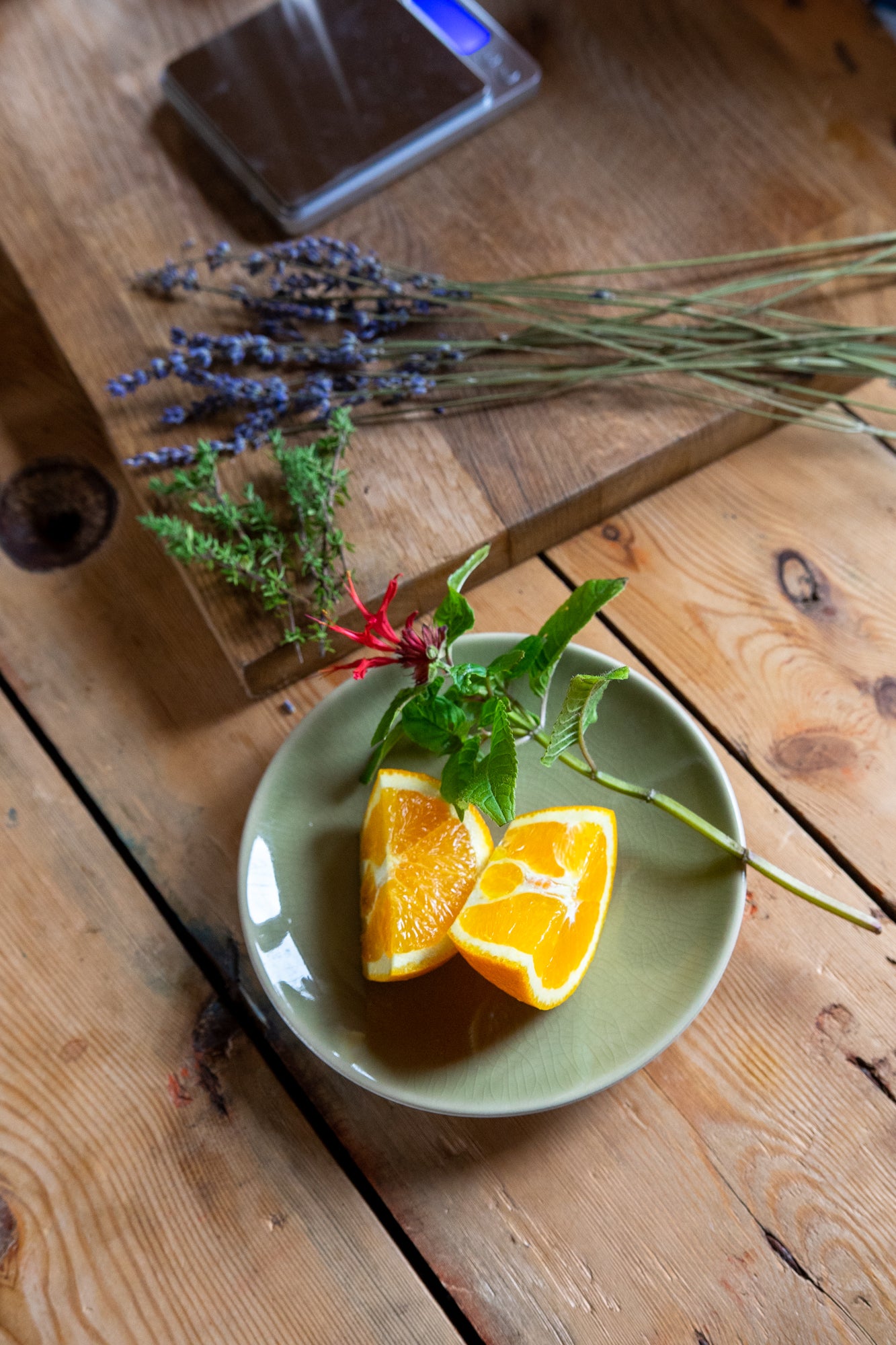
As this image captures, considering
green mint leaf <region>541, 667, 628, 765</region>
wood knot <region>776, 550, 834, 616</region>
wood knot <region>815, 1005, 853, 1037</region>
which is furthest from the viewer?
wood knot <region>776, 550, 834, 616</region>

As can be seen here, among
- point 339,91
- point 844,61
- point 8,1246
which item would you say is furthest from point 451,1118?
point 844,61

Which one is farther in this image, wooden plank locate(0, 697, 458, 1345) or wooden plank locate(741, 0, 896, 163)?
wooden plank locate(741, 0, 896, 163)

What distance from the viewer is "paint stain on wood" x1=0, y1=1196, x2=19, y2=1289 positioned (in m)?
0.72

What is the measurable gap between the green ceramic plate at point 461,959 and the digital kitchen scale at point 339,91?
1.74 feet

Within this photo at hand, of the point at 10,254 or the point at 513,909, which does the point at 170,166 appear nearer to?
the point at 10,254

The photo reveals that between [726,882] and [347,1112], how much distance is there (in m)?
0.32

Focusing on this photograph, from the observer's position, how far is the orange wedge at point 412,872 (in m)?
→ 0.68

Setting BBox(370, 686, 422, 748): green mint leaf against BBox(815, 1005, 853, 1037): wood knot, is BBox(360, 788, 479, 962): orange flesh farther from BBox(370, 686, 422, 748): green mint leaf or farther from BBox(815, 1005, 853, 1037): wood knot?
BBox(815, 1005, 853, 1037): wood knot

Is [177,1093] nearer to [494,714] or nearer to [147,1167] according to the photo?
[147,1167]

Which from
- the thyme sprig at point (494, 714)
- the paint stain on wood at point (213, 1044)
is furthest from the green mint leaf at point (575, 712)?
the paint stain on wood at point (213, 1044)

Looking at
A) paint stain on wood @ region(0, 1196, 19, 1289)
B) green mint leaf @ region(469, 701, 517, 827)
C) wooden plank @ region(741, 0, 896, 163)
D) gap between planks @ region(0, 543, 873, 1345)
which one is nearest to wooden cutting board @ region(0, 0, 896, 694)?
wooden plank @ region(741, 0, 896, 163)

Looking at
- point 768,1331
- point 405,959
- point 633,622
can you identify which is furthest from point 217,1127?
point 633,622

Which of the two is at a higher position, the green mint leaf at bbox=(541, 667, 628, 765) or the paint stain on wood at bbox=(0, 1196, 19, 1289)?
the green mint leaf at bbox=(541, 667, 628, 765)

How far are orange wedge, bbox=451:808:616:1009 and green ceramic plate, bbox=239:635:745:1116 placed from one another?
4 centimetres
